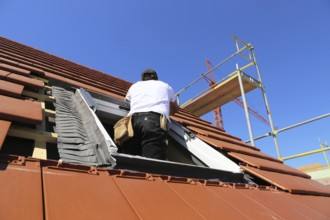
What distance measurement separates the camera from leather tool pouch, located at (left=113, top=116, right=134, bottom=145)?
2279mm

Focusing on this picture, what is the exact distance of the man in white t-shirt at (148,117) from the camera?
229 centimetres

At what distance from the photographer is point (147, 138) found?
232cm

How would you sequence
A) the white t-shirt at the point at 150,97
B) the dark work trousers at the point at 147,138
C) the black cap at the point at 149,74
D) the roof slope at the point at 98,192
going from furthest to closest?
the black cap at the point at 149,74
the white t-shirt at the point at 150,97
the dark work trousers at the point at 147,138
the roof slope at the point at 98,192

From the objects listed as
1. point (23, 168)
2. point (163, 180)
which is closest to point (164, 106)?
point (163, 180)

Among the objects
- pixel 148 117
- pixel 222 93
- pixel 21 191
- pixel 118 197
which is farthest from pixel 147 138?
pixel 222 93

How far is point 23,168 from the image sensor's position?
1041mm

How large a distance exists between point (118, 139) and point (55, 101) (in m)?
0.66

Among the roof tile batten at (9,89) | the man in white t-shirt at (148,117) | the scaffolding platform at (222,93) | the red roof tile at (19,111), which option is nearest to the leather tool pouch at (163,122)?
the man in white t-shirt at (148,117)

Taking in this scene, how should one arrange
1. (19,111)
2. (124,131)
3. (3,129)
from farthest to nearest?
(124,131) < (19,111) < (3,129)

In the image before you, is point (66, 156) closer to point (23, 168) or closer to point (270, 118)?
point (23, 168)

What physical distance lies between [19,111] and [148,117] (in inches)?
45.0

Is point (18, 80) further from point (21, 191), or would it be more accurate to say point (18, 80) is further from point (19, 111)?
point (21, 191)

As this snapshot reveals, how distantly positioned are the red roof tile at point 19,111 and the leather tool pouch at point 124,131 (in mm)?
764

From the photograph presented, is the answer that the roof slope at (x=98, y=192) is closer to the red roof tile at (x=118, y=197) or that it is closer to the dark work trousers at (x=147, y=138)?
the red roof tile at (x=118, y=197)
